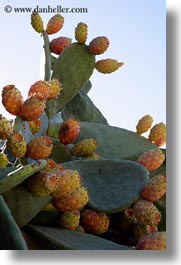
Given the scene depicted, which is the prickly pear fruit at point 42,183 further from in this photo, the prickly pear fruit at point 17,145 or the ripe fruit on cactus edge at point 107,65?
the ripe fruit on cactus edge at point 107,65

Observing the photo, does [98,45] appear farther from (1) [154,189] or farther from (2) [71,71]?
(1) [154,189]

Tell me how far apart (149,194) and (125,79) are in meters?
0.37

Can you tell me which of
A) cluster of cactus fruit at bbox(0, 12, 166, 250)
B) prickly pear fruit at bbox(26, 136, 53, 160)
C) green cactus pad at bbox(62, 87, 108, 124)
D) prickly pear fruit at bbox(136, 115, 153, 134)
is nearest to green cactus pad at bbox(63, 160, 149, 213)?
cluster of cactus fruit at bbox(0, 12, 166, 250)

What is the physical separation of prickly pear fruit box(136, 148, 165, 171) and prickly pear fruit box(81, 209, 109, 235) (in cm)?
17

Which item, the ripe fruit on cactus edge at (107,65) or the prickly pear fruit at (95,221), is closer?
the prickly pear fruit at (95,221)

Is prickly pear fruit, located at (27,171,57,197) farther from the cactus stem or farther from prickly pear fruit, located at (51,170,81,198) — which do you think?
the cactus stem

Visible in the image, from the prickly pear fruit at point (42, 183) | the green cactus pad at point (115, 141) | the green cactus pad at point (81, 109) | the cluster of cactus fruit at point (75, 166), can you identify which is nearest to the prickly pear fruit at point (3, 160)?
the cluster of cactus fruit at point (75, 166)

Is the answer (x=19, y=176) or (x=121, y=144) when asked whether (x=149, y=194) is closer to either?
(x=121, y=144)

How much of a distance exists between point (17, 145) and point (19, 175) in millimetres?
109

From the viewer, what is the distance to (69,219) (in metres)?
1.28

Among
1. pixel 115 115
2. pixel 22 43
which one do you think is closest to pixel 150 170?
pixel 115 115

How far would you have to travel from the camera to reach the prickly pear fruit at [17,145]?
3.92ft

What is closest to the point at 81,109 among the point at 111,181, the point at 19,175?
the point at 111,181

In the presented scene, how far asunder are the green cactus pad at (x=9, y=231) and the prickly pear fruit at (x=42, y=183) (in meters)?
0.09
